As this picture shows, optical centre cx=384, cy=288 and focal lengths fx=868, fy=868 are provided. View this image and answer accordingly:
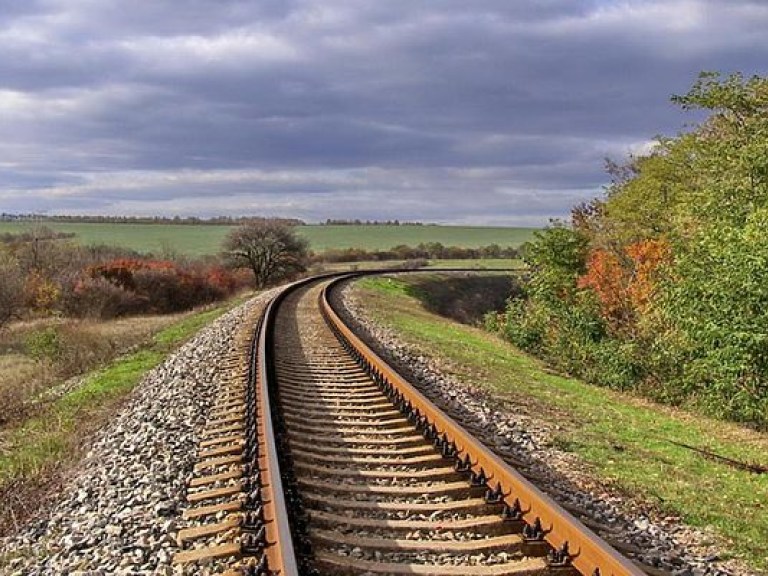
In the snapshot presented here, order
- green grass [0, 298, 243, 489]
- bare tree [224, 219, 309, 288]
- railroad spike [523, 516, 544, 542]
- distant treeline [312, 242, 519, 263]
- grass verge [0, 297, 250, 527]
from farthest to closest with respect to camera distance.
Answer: distant treeline [312, 242, 519, 263] < bare tree [224, 219, 309, 288] < green grass [0, 298, 243, 489] < grass verge [0, 297, 250, 527] < railroad spike [523, 516, 544, 542]

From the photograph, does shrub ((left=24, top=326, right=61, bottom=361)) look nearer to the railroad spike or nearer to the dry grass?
the dry grass

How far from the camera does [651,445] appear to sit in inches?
419

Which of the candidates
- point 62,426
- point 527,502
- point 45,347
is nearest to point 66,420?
point 62,426

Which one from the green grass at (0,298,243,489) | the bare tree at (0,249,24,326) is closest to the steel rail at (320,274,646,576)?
the green grass at (0,298,243,489)

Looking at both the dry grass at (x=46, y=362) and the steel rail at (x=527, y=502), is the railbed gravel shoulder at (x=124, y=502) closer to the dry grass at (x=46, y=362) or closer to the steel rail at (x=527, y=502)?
the steel rail at (x=527, y=502)

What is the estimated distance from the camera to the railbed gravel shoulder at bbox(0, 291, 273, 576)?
5.89m

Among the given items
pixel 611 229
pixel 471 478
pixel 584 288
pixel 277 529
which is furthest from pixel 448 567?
pixel 611 229

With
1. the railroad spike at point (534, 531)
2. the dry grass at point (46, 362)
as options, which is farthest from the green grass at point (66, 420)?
the railroad spike at point (534, 531)

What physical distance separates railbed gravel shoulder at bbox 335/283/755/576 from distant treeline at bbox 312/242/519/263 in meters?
75.2

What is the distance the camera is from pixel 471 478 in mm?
7266

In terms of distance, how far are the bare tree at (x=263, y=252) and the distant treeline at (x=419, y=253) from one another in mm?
16928

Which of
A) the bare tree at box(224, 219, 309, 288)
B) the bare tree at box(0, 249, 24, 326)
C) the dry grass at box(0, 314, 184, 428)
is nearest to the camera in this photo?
the dry grass at box(0, 314, 184, 428)

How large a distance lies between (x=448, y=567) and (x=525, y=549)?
603 millimetres

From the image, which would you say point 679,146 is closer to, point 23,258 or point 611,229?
point 611,229
